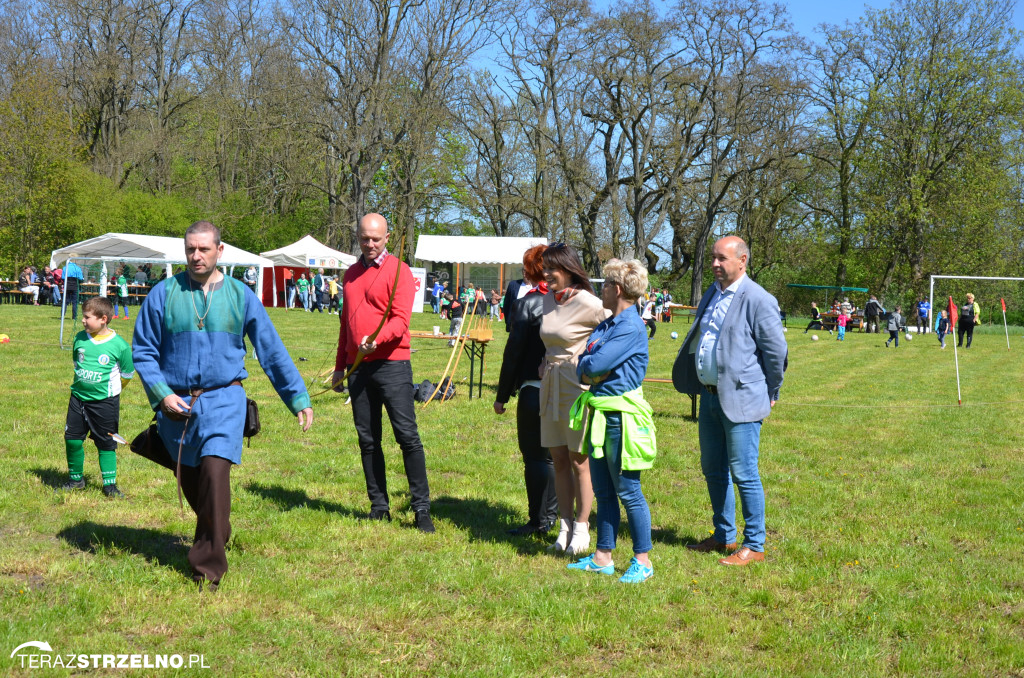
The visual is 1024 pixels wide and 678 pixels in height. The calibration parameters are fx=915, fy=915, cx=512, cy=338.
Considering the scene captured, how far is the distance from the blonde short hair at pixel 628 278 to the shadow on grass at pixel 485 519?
1.65m

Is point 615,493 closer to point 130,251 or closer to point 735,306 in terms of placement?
point 735,306

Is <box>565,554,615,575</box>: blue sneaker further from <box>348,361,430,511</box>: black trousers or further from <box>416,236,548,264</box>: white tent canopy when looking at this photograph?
<box>416,236,548,264</box>: white tent canopy

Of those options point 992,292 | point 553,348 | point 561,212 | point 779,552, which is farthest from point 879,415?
point 992,292

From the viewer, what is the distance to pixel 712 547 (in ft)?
17.5

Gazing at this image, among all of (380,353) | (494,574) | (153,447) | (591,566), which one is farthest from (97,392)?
(591,566)

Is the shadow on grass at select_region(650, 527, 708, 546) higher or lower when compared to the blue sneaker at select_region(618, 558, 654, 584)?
lower

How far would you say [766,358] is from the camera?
16.3ft

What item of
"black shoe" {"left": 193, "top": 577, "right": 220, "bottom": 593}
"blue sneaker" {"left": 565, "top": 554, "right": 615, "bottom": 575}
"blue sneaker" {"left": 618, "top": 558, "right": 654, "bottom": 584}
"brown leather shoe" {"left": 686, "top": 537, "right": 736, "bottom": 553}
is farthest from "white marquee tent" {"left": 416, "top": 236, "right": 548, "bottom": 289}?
"black shoe" {"left": 193, "top": 577, "right": 220, "bottom": 593}

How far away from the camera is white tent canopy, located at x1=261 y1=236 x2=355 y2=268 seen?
35.5 metres

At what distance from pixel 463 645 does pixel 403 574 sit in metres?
0.94

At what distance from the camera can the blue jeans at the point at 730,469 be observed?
497cm

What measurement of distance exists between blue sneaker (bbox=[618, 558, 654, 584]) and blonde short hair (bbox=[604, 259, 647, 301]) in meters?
1.38

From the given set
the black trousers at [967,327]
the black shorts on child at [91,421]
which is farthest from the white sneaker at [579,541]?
the black trousers at [967,327]

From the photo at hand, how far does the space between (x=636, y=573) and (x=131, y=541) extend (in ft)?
9.25
